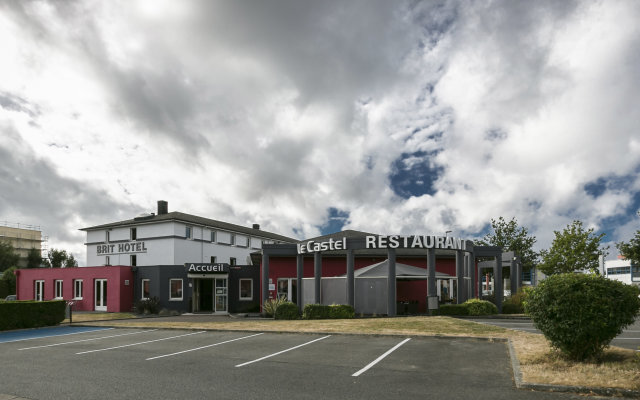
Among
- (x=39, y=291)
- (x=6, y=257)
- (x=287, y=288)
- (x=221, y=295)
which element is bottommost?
(x=39, y=291)

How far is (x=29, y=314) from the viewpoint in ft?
75.0

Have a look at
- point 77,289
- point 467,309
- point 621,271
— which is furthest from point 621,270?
point 77,289

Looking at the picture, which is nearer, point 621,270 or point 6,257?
point 6,257

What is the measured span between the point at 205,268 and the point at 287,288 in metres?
5.92

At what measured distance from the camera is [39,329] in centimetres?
2275

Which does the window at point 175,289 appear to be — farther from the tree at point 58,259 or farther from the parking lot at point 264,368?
the tree at point 58,259

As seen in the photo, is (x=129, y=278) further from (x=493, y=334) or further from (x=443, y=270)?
(x=493, y=334)

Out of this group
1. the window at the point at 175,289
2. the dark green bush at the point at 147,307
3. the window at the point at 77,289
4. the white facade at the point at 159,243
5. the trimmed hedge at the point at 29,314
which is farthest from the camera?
the white facade at the point at 159,243

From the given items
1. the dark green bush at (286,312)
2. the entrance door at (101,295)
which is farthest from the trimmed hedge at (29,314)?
the entrance door at (101,295)

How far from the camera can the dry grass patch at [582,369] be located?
8.27m

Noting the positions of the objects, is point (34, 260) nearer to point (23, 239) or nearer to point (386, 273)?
point (23, 239)

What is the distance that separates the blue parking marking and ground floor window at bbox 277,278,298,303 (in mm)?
12673

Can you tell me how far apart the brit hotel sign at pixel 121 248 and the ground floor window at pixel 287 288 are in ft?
56.4

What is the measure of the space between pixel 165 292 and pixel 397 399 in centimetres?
2901
